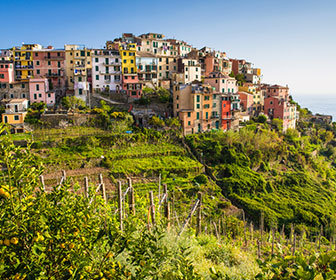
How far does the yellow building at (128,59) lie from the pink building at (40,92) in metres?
10.0

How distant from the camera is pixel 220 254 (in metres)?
9.18

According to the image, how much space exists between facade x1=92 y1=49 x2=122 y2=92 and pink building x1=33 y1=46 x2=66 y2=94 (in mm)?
4875

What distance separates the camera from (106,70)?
126 feet

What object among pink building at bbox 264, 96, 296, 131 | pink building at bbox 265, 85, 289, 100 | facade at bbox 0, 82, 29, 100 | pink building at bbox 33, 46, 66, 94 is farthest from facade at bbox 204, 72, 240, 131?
facade at bbox 0, 82, 29, 100

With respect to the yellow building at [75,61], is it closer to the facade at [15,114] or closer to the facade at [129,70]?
the facade at [129,70]

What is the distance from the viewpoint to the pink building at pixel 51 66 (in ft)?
126

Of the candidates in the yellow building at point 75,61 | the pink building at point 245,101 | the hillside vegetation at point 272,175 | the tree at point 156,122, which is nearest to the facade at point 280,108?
the pink building at point 245,101

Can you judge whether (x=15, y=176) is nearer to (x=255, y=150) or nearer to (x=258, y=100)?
(x=255, y=150)

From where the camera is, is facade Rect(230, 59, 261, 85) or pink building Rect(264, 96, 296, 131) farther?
facade Rect(230, 59, 261, 85)

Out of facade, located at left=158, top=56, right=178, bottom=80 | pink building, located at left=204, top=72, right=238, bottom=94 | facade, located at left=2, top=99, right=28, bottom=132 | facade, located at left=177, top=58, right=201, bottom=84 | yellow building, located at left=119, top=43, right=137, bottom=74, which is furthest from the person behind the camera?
facade, located at left=158, top=56, right=178, bottom=80

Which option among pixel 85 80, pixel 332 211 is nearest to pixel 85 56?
pixel 85 80

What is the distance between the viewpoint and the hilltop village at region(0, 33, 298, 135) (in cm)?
3472

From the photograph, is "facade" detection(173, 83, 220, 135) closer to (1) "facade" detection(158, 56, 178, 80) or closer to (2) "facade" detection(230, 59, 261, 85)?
(1) "facade" detection(158, 56, 178, 80)

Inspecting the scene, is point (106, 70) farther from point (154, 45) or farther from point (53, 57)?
point (154, 45)
